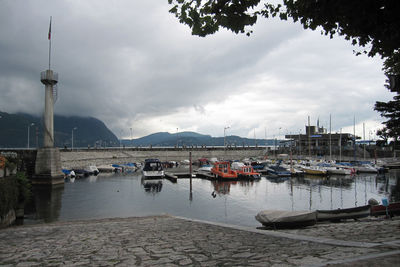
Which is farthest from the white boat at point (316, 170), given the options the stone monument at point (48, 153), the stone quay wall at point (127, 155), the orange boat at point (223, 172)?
the stone monument at point (48, 153)

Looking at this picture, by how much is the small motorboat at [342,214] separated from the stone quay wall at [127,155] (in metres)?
63.5

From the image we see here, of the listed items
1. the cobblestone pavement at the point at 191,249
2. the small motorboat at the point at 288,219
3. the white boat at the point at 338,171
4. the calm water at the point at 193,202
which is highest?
the cobblestone pavement at the point at 191,249

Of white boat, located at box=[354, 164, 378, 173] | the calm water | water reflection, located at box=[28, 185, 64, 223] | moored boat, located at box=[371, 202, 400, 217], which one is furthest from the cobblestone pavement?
white boat, located at box=[354, 164, 378, 173]

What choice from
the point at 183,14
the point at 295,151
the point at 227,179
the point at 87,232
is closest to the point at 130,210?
the point at 87,232

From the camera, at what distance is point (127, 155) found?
307 feet

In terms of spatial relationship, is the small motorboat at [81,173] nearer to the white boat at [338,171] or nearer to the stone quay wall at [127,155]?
the stone quay wall at [127,155]

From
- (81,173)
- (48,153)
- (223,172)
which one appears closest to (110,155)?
(81,173)

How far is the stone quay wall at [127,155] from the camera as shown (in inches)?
2845

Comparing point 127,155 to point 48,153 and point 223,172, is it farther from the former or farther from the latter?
point 48,153

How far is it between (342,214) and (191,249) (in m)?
13.9

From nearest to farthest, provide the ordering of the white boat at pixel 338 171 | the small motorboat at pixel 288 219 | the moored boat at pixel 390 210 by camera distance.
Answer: the small motorboat at pixel 288 219, the moored boat at pixel 390 210, the white boat at pixel 338 171

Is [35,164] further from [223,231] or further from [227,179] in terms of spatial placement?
[223,231]

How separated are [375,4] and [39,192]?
4245cm

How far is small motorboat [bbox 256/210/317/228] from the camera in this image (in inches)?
568
